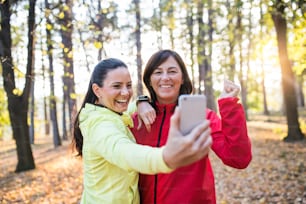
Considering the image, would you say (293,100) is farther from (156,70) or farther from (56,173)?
(156,70)

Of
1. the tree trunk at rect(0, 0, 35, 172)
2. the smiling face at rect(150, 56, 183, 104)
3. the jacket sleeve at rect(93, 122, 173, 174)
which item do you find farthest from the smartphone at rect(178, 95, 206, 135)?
the tree trunk at rect(0, 0, 35, 172)

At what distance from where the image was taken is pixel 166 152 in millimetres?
1218

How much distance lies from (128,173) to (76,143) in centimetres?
62

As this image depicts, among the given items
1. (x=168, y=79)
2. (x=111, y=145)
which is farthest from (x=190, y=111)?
(x=168, y=79)

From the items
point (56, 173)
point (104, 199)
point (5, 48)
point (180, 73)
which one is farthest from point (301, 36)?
point (56, 173)

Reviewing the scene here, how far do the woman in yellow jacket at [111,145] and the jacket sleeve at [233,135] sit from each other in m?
0.63

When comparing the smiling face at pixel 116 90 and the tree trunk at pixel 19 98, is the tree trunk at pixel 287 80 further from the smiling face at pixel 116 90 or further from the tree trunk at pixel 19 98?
the smiling face at pixel 116 90

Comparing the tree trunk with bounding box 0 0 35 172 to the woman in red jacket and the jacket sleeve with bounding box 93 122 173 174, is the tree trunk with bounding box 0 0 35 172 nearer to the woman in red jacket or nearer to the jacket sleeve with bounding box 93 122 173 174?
the woman in red jacket

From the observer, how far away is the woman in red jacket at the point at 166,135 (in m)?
2.10

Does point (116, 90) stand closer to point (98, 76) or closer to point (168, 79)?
point (98, 76)

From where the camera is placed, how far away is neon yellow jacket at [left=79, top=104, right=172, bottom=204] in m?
1.57

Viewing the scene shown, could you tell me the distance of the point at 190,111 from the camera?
1.26 metres

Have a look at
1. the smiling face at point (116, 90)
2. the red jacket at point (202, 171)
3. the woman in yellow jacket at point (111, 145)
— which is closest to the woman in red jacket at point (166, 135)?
the red jacket at point (202, 171)

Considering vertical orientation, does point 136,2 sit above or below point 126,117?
above
